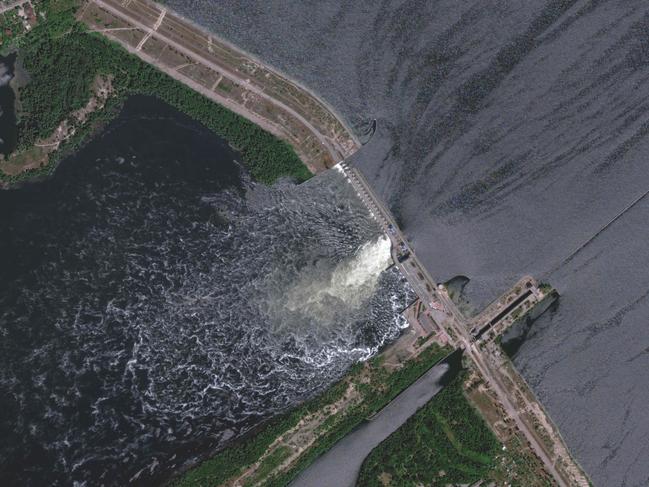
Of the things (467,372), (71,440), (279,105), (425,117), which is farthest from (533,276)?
(71,440)

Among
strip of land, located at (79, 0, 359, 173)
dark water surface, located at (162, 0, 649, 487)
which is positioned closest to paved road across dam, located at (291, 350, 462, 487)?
dark water surface, located at (162, 0, 649, 487)

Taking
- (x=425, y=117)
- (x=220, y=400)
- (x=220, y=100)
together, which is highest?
(x=220, y=100)

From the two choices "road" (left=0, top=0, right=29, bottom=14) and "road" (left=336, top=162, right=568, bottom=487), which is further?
"road" (left=0, top=0, right=29, bottom=14)

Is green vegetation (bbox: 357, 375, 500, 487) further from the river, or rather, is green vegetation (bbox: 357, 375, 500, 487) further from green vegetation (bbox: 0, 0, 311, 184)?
the river

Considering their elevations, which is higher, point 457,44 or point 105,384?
point 457,44

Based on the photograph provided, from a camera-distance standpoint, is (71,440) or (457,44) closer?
(71,440)

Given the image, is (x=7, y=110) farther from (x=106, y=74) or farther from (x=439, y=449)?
(x=439, y=449)

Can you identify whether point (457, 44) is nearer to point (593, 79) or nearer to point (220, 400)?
point (593, 79)
